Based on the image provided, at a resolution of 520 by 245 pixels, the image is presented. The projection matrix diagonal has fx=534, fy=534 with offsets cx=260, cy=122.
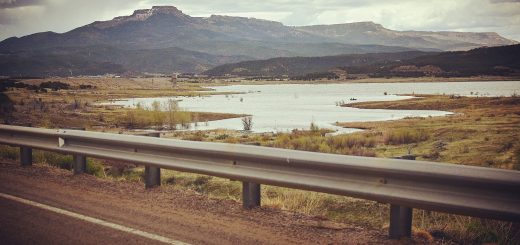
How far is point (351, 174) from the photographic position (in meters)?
5.64

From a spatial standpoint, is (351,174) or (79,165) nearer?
(351,174)

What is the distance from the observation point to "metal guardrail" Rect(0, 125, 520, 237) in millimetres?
4676

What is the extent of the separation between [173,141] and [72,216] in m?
1.70

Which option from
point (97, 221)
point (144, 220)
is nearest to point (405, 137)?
point (144, 220)

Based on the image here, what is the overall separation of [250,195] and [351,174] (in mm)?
1781

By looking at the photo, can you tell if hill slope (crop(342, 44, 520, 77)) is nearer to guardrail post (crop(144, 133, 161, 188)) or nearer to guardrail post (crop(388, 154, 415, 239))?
guardrail post (crop(144, 133, 161, 188))

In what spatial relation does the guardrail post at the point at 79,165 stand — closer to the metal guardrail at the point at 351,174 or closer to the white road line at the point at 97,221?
the metal guardrail at the point at 351,174

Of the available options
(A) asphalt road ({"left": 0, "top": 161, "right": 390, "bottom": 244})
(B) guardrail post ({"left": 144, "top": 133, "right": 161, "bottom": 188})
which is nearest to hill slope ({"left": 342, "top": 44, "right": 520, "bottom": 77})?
(B) guardrail post ({"left": 144, "top": 133, "right": 161, "bottom": 188})

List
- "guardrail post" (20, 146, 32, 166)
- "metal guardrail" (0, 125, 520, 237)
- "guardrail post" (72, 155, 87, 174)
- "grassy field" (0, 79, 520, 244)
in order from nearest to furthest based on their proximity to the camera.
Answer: "metal guardrail" (0, 125, 520, 237), "grassy field" (0, 79, 520, 244), "guardrail post" (72, 155, 87, 174), "guardrail post" (20, 146, 32, 166)

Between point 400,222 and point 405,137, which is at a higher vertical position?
point 400,222

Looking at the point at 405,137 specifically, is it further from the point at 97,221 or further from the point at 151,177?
the point at 97,221

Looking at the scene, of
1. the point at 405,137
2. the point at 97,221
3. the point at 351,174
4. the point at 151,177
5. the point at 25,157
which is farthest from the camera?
the point at 405,137


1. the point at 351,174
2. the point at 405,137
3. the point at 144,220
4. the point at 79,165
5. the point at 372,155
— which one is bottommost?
the point at 405,137

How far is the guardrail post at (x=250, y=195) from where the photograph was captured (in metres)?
6.99
